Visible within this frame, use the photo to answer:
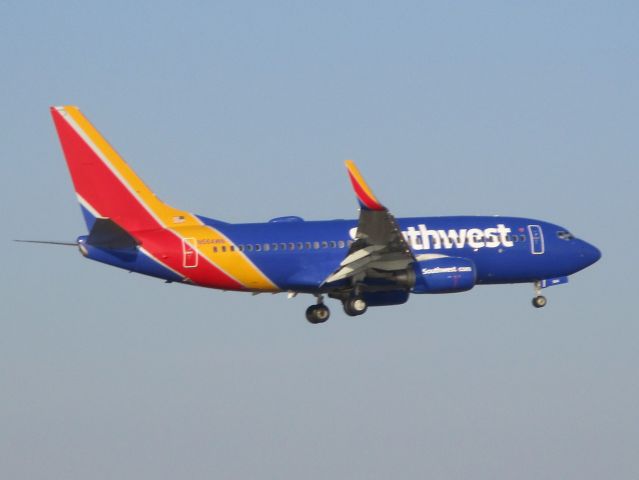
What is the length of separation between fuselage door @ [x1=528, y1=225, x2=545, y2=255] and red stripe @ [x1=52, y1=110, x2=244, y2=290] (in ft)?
50.0

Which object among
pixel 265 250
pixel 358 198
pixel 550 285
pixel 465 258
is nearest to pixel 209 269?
pixel 265 250

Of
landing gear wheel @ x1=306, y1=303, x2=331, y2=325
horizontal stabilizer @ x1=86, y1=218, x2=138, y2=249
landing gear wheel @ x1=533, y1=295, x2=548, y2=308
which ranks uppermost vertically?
horizontal stabilizer @ x1=86, y1=218, x2=138, y2=249

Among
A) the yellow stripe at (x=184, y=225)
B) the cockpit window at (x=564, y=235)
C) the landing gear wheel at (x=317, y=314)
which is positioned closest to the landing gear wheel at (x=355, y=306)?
the landing gear wheel at (x=317, y=314)

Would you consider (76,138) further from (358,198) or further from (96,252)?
(358,198)

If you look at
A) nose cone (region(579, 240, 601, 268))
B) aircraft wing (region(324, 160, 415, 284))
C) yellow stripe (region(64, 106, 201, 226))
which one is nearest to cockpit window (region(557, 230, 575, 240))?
nose cone (region(579, 240, 601, 268))

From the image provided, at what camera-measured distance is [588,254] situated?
73.5m

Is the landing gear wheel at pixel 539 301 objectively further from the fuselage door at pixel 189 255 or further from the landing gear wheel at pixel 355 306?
the fuselage door at pixel 189 255

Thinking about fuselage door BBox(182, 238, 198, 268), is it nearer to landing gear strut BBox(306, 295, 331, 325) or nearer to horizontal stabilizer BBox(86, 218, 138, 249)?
horizontal stabilizer BBox(86, 218, 138, 249)

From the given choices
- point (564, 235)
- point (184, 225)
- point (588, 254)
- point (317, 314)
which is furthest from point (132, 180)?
point (588, 254)

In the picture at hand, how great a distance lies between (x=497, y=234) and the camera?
69.5m

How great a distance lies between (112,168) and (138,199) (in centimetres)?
192

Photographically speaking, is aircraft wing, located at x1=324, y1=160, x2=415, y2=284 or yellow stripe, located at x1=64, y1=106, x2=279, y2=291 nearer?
aircraft wing, located at x1=324, y1=160, x2=415, y2=284

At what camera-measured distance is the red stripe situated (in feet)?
209

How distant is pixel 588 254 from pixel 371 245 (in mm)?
15425
